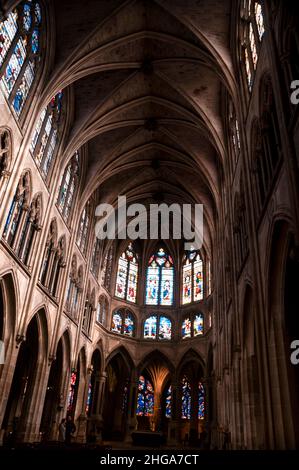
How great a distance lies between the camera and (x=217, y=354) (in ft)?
73.1

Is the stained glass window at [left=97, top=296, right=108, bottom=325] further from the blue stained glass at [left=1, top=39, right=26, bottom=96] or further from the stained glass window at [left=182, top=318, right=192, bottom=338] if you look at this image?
the blue stained glass at [left=1, top=39, right=26, bottom=96]

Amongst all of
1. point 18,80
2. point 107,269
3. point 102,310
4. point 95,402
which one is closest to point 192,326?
point 102,310

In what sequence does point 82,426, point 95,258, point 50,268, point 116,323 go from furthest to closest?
point 116,323
point 95,258
point 82,426
point 50,268

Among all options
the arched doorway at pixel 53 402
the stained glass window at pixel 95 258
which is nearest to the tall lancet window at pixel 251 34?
the stained glass window at pixel 95 258

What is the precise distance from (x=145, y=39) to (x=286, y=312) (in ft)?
48.7

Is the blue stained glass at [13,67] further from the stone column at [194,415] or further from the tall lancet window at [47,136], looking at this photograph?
the stone column at [194,415]

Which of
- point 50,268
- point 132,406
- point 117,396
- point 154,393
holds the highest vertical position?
point 50,268

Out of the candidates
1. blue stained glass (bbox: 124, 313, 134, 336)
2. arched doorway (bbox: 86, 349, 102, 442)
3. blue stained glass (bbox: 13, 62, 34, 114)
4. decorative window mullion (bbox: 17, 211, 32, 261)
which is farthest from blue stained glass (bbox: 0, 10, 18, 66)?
blue stained glass (bbox: 124, 313, 134, 336)

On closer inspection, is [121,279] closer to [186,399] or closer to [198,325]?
[198,325]

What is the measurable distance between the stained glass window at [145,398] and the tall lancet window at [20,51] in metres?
23.5

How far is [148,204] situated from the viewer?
3180 centimetres

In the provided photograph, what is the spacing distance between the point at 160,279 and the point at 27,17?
2269 centimetres

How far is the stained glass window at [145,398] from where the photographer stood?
30156 millimetres
